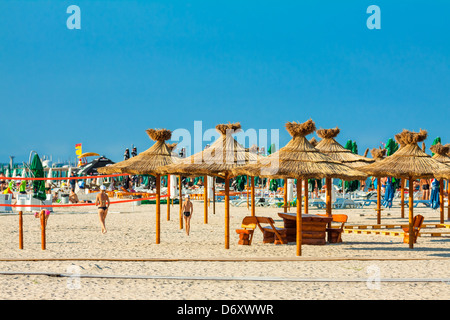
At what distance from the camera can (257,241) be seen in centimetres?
1411

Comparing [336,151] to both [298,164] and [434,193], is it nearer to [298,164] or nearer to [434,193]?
[298,164]

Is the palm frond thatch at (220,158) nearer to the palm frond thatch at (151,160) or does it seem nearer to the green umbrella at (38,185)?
the palm frond thatch at (151,160)

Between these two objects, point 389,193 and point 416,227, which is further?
point 389,193

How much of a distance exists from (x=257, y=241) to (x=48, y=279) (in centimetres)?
682

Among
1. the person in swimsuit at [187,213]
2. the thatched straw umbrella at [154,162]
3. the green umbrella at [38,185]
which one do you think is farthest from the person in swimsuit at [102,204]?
the green umbrella at [38,185]

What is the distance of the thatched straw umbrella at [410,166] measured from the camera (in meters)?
12.4

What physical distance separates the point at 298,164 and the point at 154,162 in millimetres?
4308

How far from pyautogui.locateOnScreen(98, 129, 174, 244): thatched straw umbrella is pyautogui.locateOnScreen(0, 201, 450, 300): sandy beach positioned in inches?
53.0

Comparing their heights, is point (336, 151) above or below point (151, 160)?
above

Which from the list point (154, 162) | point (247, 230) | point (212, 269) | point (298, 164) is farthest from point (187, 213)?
point (212, 269)

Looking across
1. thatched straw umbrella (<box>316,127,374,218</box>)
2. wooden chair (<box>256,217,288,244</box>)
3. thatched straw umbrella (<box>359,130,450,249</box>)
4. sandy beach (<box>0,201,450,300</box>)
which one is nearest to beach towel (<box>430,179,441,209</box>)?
thatched straw umbrella (<box>316,127,374,218</box>)

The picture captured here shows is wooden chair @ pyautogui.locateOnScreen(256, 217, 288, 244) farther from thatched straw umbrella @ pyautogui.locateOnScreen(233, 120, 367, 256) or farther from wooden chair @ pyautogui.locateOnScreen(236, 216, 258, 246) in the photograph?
thatched straw umbrella @ pyautogui.locateOnScreen(233, 120, 367, 256)

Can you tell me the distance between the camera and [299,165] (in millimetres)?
11078

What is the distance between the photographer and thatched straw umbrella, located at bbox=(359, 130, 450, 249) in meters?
12.4
